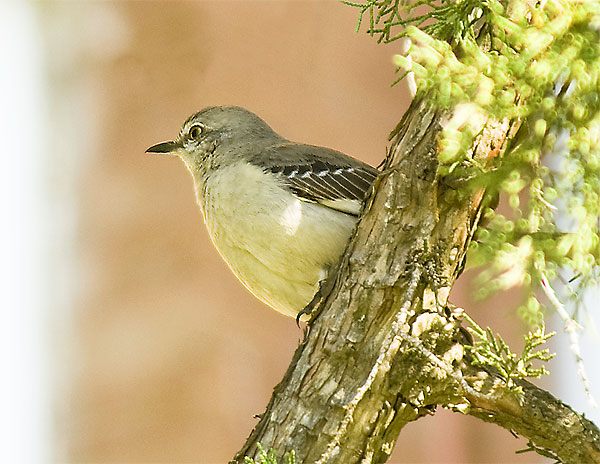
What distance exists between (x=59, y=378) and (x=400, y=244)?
17.8ft

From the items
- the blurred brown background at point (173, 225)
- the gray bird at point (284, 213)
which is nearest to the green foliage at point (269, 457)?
the gray bird at point (284, 213)

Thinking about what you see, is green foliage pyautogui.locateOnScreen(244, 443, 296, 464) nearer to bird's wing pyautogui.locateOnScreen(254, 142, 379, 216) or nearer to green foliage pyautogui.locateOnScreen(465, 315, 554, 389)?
green foliage pyautogui.locateOnScreen(465, 315, 554, 389)

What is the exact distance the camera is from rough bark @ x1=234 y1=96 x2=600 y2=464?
10.8 feet

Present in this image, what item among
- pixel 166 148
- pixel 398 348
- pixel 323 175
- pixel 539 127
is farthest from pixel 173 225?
pixel 539 127

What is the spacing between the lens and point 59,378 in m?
8.09

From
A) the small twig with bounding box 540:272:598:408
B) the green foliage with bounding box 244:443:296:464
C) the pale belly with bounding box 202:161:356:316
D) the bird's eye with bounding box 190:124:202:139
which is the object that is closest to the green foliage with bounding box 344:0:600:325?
the small twig with bounding box 540:272:598:408

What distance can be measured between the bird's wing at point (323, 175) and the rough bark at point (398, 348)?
3.30 feet

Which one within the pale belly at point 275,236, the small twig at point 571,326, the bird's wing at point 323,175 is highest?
the bird's wing at point 323,175

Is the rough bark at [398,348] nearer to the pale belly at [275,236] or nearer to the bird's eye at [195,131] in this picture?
the pale belly at [275,236]

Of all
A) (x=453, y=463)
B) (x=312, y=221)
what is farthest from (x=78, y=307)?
(x=312, y=221)

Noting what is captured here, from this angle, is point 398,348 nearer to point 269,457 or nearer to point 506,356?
point 506,356

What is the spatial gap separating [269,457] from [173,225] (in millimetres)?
4713

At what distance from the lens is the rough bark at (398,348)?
3293 mm

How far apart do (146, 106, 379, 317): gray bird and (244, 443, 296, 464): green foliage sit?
1137 mm
